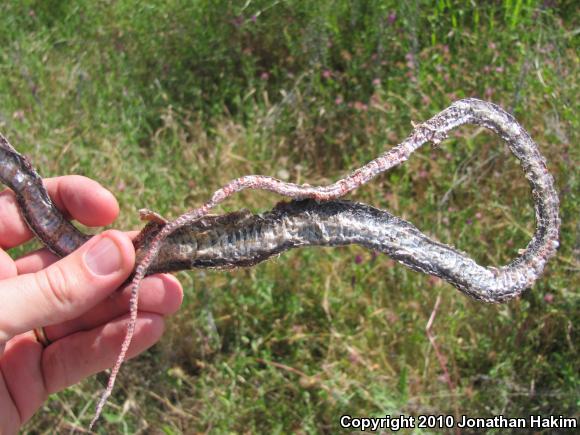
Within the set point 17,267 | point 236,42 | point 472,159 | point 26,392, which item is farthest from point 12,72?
point 472,159

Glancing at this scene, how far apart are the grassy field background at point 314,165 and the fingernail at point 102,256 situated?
89cm

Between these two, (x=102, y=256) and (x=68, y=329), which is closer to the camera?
(x=102, y=256)

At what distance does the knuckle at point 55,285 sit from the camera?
57.2 inches

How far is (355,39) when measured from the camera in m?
3.24

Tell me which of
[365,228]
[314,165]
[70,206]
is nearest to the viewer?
[365,228]

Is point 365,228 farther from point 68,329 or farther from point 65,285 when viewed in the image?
point 68,329

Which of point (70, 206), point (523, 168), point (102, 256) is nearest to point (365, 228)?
point (523, 168)

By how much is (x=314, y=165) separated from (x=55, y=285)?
72.7 inches

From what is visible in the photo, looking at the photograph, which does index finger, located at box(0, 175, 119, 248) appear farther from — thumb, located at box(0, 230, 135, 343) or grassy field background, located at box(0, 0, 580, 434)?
grassy field background, located at box(0, 0, 580, 434)

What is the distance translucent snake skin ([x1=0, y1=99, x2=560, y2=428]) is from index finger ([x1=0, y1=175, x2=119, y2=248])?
0.30 meters

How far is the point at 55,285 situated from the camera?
1.46 meters

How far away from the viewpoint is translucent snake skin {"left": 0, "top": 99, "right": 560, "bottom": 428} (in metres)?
1.40

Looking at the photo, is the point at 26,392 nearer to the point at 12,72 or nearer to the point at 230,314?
Result: the point at 230,314

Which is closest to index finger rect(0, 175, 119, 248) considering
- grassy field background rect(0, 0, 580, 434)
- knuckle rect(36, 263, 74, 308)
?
knuckle rect(36, 263, 74, 308)
